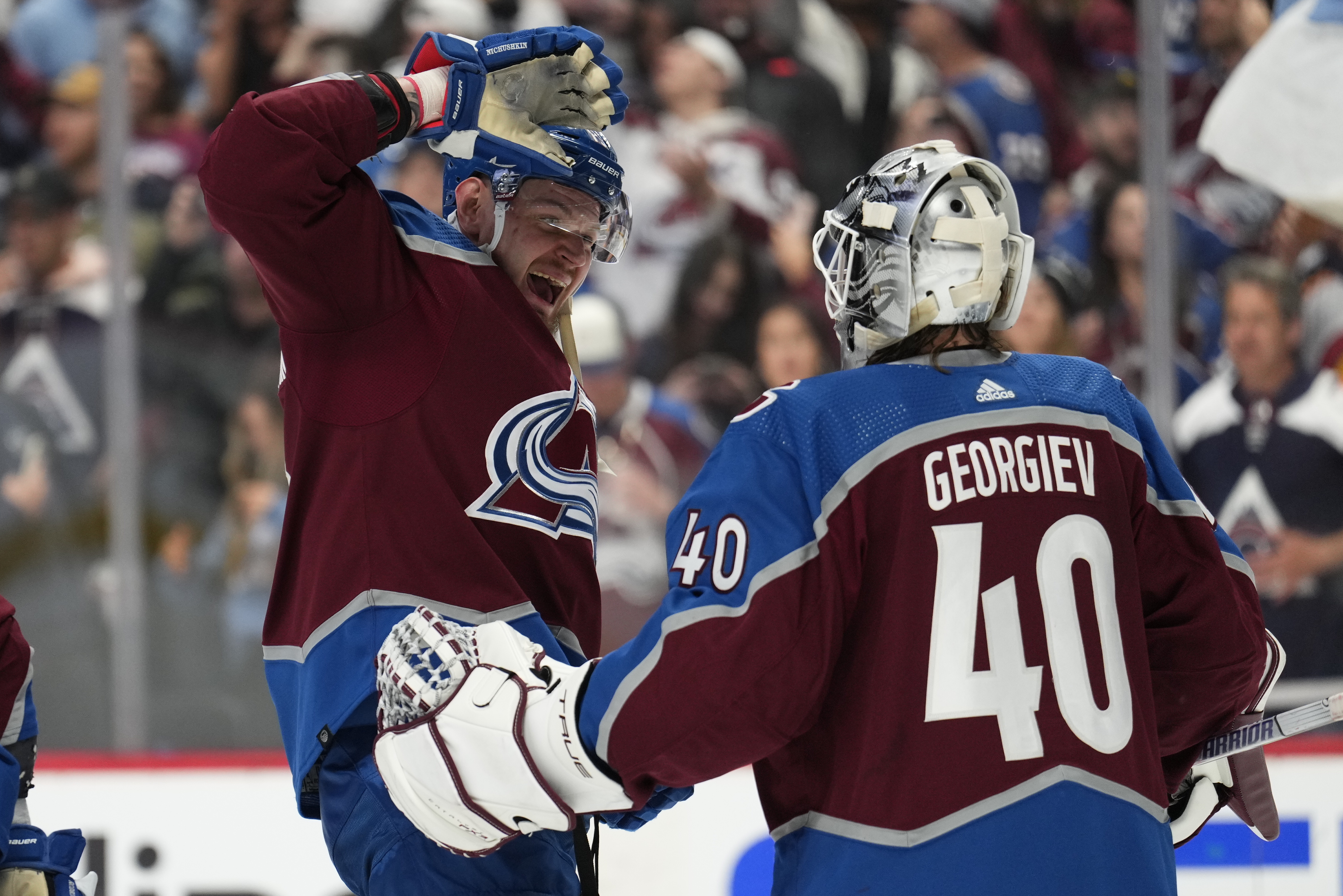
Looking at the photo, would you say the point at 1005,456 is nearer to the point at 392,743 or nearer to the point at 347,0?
the point at 392,743

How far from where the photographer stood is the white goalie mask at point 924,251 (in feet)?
5.31

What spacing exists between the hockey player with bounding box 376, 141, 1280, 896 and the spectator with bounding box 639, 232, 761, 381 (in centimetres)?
278

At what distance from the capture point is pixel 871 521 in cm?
152

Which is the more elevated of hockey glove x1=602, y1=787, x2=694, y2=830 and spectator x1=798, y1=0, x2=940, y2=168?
spectator x1=798, y1=0, x2=940, y2=168

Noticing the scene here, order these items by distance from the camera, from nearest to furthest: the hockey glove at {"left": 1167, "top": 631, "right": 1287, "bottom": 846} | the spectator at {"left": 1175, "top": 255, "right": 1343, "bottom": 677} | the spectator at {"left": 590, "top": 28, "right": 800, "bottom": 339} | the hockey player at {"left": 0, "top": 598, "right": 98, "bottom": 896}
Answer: the hockey glove at {"left": 1167, "top": 631, "right": 1287, "bottom": 846}, the hockey player at {"left": 0, "top": 598, "right": 98, "bottom": 896}, the spectator at {"left": 1175, "top": 255, "right": 1343, "bottom": 677}, the spectator at {"left": 590, "top": 28, "right": 800, "bottom": 339}

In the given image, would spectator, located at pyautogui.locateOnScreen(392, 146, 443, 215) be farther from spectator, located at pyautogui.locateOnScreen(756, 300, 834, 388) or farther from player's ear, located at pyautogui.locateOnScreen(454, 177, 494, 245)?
player's ear, located at pyautogui.locateOnScreen(454, 177, 494, 245)

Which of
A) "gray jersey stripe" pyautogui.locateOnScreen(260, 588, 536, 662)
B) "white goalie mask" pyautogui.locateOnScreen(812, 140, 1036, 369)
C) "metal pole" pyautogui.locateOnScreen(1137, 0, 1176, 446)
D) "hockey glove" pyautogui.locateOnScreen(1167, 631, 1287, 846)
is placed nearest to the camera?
"white goalie mask" pyautogui.locateOnScreen(812, 140, 1036, 369)

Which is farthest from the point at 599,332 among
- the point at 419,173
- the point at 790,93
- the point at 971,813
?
the point at 971,813

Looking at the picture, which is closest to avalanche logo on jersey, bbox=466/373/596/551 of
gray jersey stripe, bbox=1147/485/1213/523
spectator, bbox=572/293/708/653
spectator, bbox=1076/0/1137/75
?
gray jersey stripe, bbox=1147/485/1213/523

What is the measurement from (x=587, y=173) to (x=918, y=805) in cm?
85

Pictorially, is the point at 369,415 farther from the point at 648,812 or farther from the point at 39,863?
the point at 39,863

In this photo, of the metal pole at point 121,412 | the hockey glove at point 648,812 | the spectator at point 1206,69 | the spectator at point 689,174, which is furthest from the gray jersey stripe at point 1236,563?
the metal pole at point 121,412

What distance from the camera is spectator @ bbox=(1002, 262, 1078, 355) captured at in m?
4.36

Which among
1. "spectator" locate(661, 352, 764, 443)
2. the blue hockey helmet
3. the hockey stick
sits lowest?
"spectator" locate(661, 352, 764, 443)
